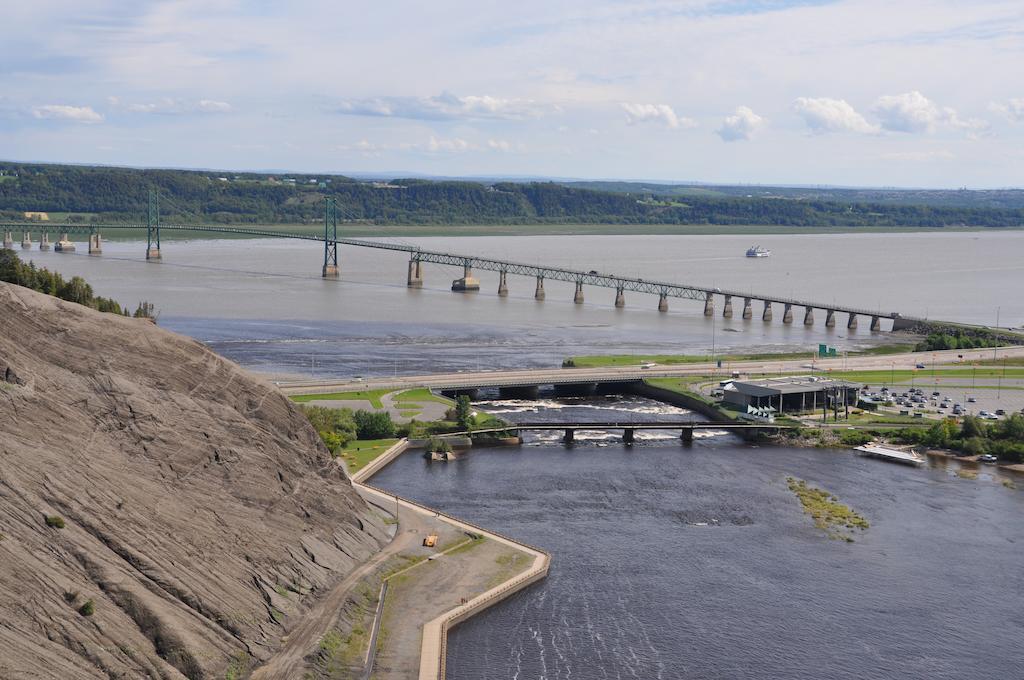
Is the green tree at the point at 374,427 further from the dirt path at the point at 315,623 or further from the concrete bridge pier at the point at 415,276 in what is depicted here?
the concrete bridge pier at the point at 415,276

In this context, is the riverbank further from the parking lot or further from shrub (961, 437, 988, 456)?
the parking lot

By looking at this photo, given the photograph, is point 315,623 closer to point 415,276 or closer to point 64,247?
point 415,276

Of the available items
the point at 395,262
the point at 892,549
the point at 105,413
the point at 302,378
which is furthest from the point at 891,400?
the point at 395,262

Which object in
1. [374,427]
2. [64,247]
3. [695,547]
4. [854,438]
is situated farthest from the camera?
[64,247]

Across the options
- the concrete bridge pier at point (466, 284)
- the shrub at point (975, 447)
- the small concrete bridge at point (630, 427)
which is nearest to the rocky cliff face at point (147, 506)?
the small concrete bridge at point (630, 427)

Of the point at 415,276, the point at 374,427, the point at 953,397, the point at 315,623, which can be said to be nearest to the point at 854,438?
the point at 953,397
